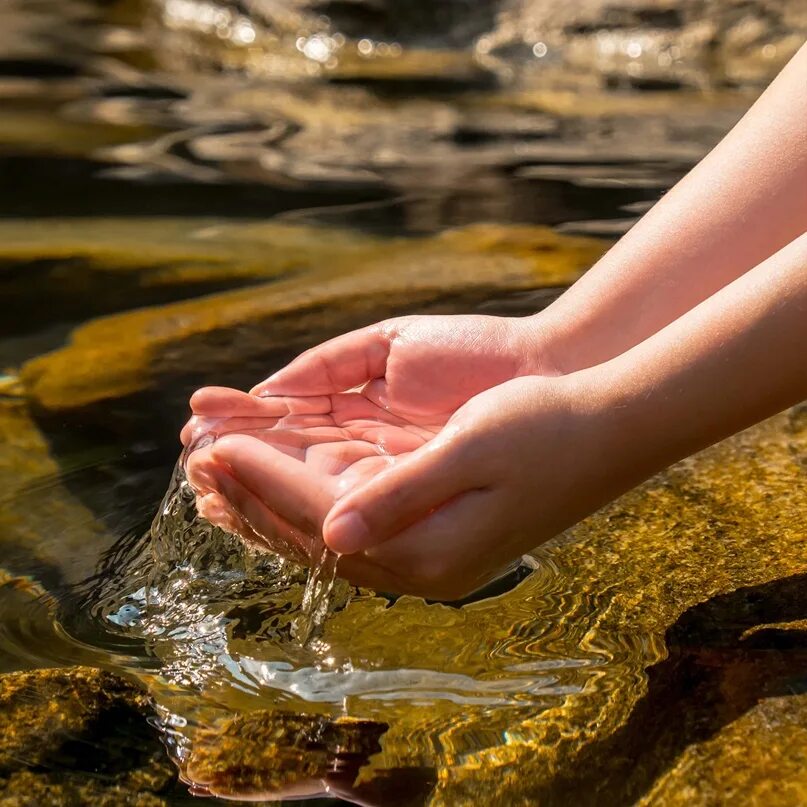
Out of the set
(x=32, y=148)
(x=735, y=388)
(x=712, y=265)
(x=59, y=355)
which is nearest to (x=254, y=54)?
(x=32, y=148)

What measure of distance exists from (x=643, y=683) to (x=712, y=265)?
0.79m

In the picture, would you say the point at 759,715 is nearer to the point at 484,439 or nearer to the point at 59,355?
the point at 484,439

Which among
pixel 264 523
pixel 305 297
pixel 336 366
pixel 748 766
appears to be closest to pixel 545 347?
pixel 336 366

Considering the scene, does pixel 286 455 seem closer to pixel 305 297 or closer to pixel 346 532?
pixel 346 532

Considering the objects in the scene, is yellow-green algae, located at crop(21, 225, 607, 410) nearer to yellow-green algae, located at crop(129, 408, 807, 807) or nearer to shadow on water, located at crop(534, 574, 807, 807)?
yellow-green algae, located at crop(129, 408, 807, 807)

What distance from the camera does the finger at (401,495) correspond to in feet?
4.70

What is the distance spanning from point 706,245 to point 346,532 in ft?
3.01

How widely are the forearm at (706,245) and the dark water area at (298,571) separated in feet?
0.97

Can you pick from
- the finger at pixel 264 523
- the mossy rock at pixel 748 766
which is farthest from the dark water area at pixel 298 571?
the finger at pixel 264 523

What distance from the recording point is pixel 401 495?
1457 mm

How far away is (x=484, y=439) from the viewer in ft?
4.90

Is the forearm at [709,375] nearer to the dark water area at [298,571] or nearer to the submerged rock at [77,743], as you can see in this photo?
the dark water area at [298,571]

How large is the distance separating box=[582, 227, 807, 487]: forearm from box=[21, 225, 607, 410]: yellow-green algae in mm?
1337

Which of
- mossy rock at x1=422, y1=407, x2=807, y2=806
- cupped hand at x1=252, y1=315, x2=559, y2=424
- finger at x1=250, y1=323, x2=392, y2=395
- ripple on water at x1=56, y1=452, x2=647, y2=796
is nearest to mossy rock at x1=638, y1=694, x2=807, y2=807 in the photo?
mossy rock at x1=422, y1=407, x2=807, y2=806
